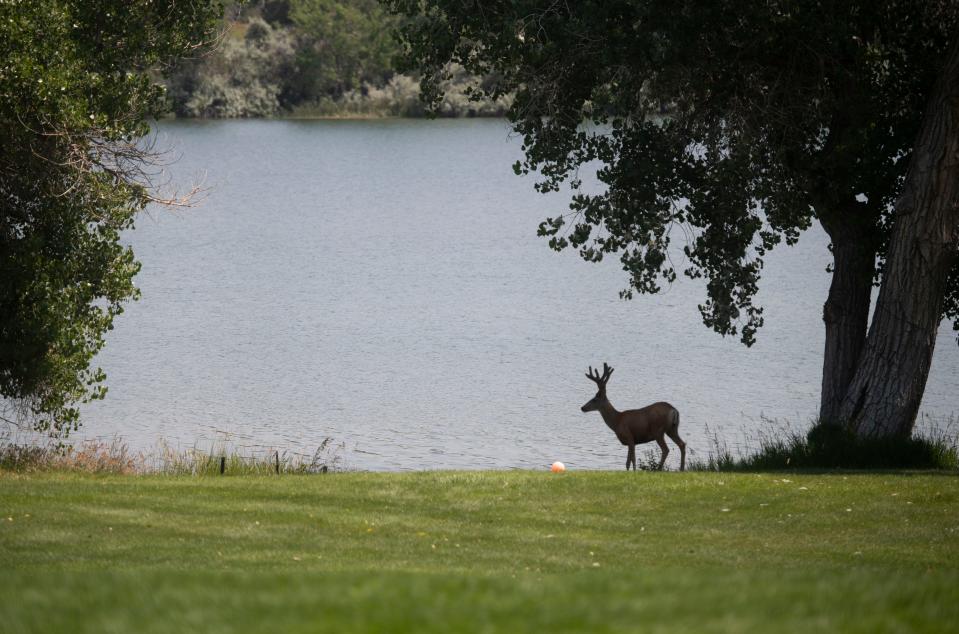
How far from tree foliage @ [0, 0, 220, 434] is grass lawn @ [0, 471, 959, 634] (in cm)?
288

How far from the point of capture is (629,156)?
695 inches

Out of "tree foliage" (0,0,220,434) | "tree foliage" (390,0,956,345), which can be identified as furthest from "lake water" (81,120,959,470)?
"tree foliage" (390,0,956,345)

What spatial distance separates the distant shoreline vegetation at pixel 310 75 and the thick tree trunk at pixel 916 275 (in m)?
80.9

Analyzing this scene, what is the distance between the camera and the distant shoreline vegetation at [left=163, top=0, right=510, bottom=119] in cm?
9644

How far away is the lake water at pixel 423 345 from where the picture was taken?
23.1 meters

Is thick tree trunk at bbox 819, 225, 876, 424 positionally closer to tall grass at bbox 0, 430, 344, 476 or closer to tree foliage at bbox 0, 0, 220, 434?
tall grass at bbox 0, 430, 344, 476

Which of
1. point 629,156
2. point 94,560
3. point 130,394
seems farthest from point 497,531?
point 130,394

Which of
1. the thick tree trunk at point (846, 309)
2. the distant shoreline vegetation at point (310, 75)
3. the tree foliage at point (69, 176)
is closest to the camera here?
the tree foliage at point (69, 176)

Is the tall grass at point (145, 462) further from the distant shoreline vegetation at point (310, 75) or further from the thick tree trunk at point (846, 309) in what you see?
the distant shoreline vegetation at point (310, 75)

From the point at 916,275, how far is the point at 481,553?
833 centimetres

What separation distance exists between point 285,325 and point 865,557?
24216 mm

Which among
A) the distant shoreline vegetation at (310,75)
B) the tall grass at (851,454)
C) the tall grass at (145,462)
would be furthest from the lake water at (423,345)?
the distant shoreline vegetation at (310,75)

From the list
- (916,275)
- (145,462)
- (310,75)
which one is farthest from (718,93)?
(310,75)

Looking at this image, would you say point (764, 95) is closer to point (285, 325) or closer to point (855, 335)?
point (855, 335)
